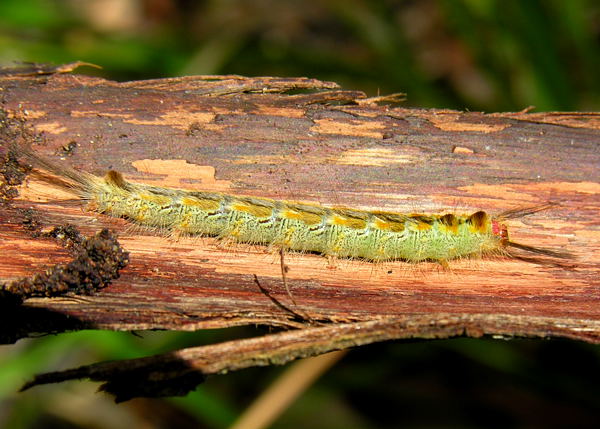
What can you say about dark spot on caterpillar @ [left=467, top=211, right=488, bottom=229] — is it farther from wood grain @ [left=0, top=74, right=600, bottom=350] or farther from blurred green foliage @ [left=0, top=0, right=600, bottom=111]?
blurred green foliage @ [left=0, top=0, right=600, bottom=111]

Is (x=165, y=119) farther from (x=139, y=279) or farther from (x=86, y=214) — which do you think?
(x=139, y=279)

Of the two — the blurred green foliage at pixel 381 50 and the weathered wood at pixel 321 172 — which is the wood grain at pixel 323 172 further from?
the blurred green foliage at pixel 381 50

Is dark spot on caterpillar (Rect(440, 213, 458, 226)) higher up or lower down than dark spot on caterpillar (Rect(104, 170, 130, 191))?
higher up

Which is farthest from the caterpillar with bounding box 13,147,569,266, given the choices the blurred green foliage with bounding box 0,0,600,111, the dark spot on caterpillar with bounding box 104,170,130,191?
the blurred green foliage with bounding box 0,0,600,111

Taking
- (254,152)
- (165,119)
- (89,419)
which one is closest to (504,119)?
(254,152)

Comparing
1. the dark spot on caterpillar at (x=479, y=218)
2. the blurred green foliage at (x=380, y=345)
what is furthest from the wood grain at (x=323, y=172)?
the blurred green foliage at (x=380, y=345)

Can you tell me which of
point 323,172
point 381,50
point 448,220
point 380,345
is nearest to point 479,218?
point 448,220
